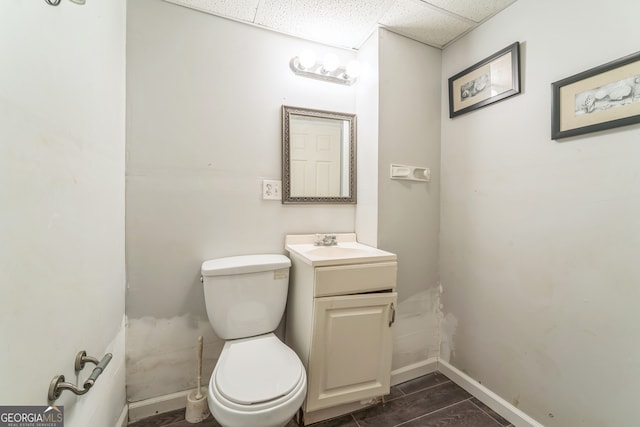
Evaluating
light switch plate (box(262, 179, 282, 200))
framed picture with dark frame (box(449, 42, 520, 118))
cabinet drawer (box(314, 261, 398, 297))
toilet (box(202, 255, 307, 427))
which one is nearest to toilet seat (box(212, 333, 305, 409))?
toilet (box(202, 255, 307, 427))

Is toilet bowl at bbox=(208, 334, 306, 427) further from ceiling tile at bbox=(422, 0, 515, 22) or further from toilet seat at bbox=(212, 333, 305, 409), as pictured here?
ceiling tile at bbox=(422, 0, 515, 22)

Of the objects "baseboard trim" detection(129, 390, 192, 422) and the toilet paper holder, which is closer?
"baseboard trim" detection(129, 390, 192, 422)

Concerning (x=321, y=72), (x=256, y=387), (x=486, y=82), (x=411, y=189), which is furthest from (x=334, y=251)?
(x=486, y=82)

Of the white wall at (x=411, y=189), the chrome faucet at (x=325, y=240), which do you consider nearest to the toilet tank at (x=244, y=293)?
the chrome faucet at (x=325, y=240)

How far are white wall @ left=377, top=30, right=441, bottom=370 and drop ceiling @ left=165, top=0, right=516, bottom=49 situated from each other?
11 cm

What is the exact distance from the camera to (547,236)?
1.17 m

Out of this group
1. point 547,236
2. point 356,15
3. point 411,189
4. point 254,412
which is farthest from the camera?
point 411,189

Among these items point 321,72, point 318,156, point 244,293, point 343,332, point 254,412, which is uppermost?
point 321,72

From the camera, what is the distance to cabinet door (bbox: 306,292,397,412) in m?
1.18

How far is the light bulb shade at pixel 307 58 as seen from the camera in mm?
1474

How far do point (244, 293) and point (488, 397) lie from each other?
1488 millimetres

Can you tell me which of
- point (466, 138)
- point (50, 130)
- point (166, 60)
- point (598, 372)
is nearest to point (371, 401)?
point (598, 372)

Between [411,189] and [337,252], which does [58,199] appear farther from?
[411,189]

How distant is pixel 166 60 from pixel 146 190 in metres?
0.71
